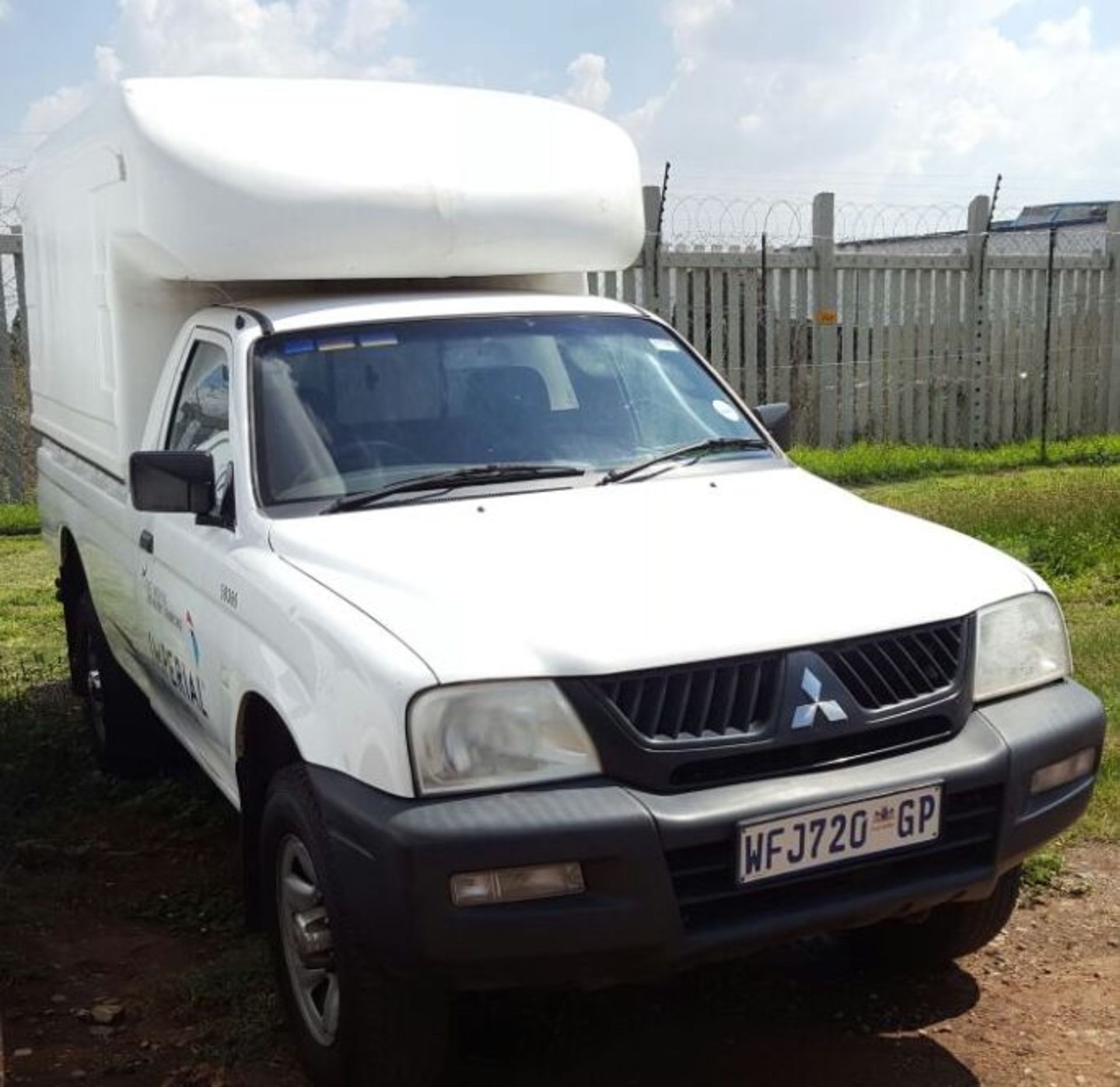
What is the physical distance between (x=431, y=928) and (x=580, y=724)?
485 mm

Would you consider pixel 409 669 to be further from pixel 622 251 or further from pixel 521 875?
pixel 622 251

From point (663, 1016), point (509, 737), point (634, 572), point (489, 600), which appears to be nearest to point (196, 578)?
point (489, 600)

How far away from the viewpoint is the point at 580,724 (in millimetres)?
2873

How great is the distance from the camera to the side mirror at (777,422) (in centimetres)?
484

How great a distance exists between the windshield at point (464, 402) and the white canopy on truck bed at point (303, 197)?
46 cm

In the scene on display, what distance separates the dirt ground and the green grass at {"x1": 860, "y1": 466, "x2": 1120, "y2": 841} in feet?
2.87

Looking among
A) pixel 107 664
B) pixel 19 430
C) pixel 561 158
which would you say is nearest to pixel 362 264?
pixel 561 158

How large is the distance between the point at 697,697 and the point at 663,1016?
1.17 m

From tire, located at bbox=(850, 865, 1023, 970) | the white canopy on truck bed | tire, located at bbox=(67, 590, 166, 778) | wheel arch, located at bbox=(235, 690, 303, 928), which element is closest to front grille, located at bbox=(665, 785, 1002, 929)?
tire, located at bbox=(850, 865, 1023, 970)

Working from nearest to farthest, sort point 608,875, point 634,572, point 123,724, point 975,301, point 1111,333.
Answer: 1. point 608,875
2. point 634,572
3. point 123,724
4. point 975,301
5. point 1111,333

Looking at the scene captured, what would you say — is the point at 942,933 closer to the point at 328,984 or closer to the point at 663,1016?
the point at 663,1016

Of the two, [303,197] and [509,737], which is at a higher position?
[303,197]

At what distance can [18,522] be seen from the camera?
37.5 feet

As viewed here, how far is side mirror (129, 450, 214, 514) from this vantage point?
13.0 feet
